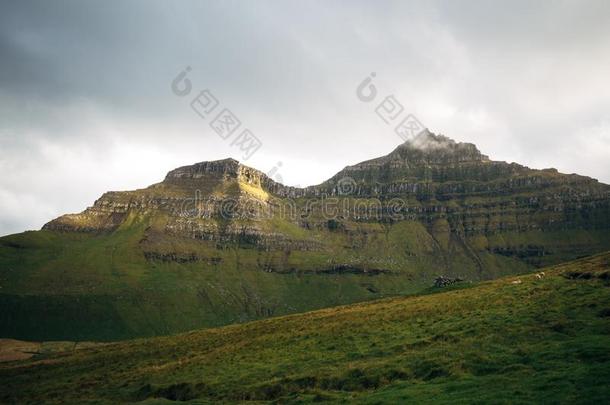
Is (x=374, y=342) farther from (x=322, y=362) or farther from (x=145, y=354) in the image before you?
(x=145, y=354)

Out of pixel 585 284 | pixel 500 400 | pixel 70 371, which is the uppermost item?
pixel 585 284

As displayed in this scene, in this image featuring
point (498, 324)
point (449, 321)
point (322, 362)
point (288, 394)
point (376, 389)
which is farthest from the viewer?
point (449, 321)

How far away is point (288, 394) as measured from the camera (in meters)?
39.9

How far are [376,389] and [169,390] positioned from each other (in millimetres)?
23841

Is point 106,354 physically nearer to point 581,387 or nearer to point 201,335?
point 201,335

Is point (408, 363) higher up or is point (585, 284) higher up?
point (585, 284)

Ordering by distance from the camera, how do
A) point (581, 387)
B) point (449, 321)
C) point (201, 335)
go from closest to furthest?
point (581, 387) → point (449, 321) → point (201, 335)

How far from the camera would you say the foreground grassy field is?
103 ft

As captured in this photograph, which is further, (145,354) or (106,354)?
(106,354)

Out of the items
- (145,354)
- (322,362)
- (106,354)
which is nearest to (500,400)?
(322,362)

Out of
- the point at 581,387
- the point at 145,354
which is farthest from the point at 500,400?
the point at 145,354

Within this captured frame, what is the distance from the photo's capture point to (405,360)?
41.2 m

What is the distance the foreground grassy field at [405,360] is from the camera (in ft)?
103

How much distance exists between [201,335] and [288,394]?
169ft
